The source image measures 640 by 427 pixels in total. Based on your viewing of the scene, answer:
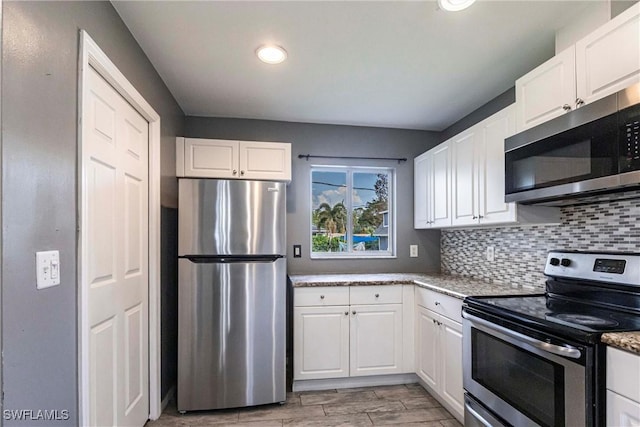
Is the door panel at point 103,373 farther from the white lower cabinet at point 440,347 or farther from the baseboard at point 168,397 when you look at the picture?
the white lower cabinet at point 440,347

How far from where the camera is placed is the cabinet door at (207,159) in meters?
2.66

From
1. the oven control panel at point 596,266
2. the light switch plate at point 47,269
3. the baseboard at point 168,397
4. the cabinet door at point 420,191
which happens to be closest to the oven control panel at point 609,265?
the oven control panel at point 596,266

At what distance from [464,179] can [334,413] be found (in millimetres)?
1921

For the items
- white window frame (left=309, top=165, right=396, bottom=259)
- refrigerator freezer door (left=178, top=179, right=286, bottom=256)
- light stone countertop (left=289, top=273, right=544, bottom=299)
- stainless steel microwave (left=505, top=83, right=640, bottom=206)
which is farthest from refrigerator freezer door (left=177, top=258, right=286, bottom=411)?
stainless steel microwave (left=505, top=83, right=640, bottom=206)

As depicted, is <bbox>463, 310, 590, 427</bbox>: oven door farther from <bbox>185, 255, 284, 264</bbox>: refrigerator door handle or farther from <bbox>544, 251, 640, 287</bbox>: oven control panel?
<bbox>185, 255, 284, 264</bbox>: refrigerator door handle

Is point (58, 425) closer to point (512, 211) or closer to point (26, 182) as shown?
point (26, 182)

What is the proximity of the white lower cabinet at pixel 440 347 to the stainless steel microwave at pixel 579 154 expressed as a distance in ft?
2.76

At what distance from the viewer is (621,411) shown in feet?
3.71

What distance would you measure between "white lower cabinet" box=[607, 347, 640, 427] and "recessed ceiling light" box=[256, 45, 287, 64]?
2.04 meters

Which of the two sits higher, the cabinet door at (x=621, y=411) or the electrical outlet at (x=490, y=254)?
the electrical outlet at (x=490, y=254)

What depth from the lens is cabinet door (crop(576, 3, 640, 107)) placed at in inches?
52.7

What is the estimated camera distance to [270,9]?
1.64m

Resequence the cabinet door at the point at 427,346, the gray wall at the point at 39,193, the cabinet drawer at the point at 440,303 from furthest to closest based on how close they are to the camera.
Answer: the cabinet door at the point at 427,346 < the cabinet drawer at the point at 440,303 < the gray wall at the point at 39,193

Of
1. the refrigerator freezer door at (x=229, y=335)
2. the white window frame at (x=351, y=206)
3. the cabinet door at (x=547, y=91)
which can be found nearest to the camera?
the cabinet door at (x=547, y=91)
